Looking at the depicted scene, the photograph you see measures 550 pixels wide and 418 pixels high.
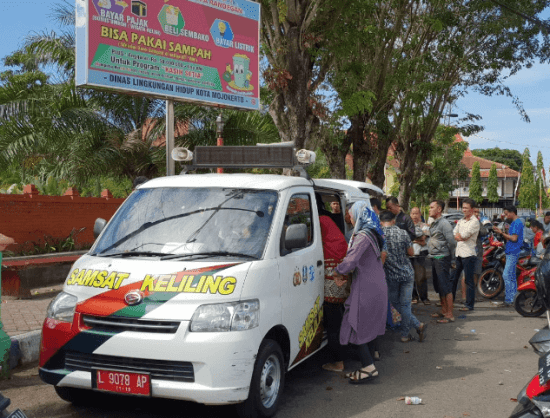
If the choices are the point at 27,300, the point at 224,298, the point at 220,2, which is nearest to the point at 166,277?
the point at 224,298

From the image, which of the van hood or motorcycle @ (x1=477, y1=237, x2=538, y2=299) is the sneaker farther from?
motorcycle @ (x1=477, y1=237, x2=538, y2=299)

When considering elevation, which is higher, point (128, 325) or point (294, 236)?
point (294, 236)

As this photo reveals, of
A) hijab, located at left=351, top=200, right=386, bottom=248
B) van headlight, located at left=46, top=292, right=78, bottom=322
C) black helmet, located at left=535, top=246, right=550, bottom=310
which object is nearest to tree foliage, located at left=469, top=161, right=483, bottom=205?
hijab, located at left=351, top=200, right=386, bottom=248

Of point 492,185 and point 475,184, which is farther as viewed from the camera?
point 492,185

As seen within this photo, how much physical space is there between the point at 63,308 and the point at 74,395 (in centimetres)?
82

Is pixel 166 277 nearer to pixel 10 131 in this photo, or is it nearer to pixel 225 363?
pixel 225 363

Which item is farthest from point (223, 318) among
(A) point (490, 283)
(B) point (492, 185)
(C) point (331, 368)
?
(B) point (492, 185)

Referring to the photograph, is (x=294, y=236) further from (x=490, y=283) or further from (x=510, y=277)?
(x=490, y=283)

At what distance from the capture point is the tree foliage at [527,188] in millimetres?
79000

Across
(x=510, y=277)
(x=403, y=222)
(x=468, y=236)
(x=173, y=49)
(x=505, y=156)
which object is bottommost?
(x=510, y=277)

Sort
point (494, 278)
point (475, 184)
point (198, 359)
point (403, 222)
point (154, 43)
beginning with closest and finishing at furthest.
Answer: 1. point (198, 359)
2. point (403, 222)
3. point (154, 43)
4. point (494, 278)
5. point (475, 184)

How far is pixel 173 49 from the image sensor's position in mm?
10555

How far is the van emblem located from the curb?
260 cm

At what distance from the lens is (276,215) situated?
4.91 meters
